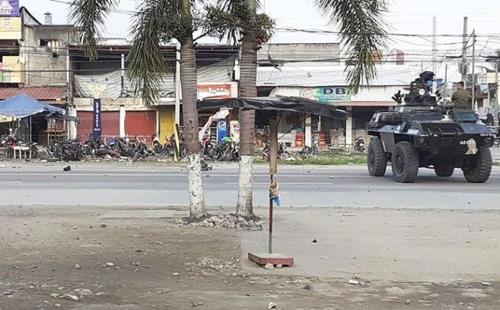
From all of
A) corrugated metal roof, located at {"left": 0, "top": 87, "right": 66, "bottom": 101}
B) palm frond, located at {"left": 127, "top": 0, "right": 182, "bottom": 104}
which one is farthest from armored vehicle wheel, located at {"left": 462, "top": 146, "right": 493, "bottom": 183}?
corrugated metal roof, located at {"left": 0, "top": 87, "right": 66, "bottom": 101}

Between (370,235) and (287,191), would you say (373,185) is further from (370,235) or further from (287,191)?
(370,235)

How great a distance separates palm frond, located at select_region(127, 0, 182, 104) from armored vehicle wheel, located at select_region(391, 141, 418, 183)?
31.7ft

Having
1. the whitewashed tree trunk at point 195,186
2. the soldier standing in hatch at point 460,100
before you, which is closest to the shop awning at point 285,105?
the whitewashed tree trunk at point 195,186

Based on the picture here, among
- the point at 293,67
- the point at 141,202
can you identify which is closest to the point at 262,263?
the point at 141,202

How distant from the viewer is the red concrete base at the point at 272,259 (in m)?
7.95

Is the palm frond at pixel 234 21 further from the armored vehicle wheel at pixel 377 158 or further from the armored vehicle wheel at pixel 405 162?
the armored vehicle wheel at pixel 377 158

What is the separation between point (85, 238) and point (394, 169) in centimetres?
1175

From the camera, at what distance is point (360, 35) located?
10.8 metres

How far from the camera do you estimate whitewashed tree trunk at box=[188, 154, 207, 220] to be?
429 inches

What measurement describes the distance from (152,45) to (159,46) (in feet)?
0.41

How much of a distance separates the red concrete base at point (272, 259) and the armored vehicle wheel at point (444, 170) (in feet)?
42.6

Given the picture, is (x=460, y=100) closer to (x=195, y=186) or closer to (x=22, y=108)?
(x=195, y=186)

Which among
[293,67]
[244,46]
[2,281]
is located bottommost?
[2,281]

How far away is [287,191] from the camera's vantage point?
1697 cm
